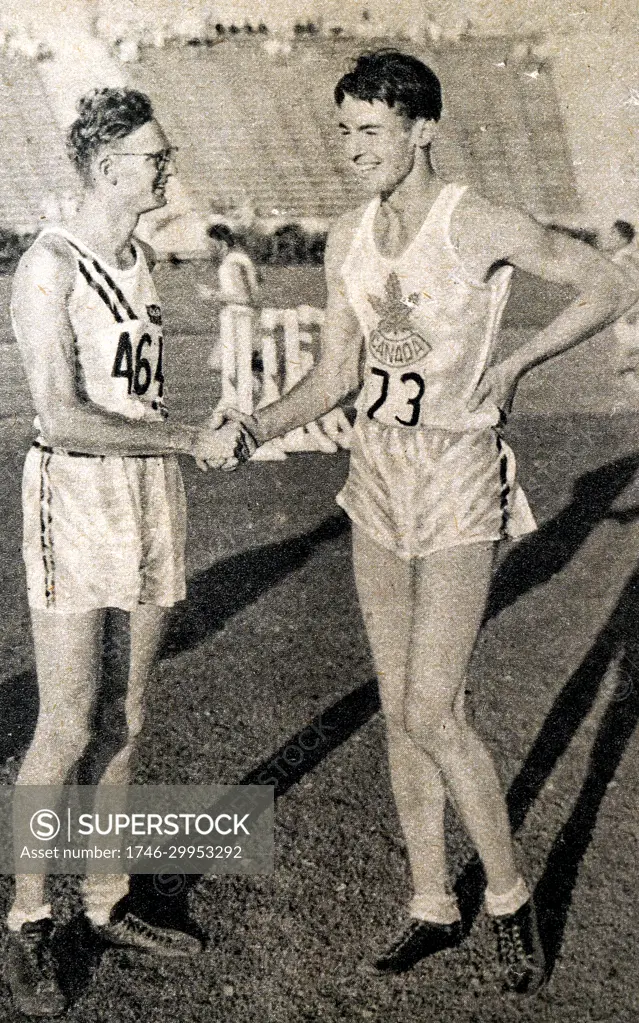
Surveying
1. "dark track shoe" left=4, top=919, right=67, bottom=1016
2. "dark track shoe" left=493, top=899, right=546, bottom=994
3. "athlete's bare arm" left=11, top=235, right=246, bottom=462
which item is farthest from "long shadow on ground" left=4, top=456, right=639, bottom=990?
"athlete's bare arm" left=11, top=235, right=246, bottom=462

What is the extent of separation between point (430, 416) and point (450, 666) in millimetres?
738

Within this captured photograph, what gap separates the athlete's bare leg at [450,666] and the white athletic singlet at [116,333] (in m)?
1.02

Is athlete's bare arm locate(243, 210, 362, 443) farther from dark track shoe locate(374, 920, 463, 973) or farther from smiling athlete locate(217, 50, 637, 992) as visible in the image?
dark track shoe locate(374, 920, 463, 973)

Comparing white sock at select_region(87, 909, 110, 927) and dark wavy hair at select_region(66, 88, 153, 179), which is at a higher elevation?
dark wavy hair at select_region(66, 88, 153, 179)

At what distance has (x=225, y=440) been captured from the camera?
3.52 metres

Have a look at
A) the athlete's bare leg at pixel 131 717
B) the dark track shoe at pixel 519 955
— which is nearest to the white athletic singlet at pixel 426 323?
the athlete's bare leg at pixel 131 717

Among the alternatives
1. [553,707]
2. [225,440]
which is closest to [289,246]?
[553,707]

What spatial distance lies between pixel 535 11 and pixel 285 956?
164 inches

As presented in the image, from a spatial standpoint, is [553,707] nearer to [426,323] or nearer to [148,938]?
[148,938]

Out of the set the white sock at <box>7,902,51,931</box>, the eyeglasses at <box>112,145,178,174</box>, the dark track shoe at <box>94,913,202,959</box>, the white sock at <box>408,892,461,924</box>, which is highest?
the eyeglasses at <box>112,145,178,174</box>

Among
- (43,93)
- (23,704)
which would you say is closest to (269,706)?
(23,704)

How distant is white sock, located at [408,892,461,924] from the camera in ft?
11.3

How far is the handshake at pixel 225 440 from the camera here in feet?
11.4

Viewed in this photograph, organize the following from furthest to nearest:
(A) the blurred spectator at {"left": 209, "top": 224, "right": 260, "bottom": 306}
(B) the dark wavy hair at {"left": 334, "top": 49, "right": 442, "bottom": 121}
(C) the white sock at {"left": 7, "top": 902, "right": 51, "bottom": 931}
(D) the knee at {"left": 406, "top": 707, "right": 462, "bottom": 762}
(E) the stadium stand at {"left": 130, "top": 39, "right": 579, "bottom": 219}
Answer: (A) the blurred spectator at {"left": 209, "top": 224, "right": 260, "bottom": 306}
(E) the stadium stand at {"left": 130, "top": 39, "right": 579, "bottom": 219}
(C) the white sock at {"left": 7, "top": 902, "right": 51, "bottom": 931}
(D) the knee at {"left": 406, "top": 707, "right": 462, "bottom": 762}
(B) the dark wavy hair at {"left": 334, "top": 49, "right": 442, "bottom": 121}
